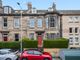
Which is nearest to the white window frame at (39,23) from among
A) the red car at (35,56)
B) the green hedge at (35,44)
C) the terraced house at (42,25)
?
the terraced house at (42,25)

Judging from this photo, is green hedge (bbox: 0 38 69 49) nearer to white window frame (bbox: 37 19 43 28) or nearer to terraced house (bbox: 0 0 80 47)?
terraced house (bbox: 0 0 80 47)

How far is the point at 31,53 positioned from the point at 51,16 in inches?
1139

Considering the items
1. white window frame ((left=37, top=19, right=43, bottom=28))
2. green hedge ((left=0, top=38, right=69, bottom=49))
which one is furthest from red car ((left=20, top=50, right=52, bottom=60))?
white window frame ((left=37, top=19, right=43, bottom=28))

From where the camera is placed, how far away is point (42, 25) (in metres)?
60.3

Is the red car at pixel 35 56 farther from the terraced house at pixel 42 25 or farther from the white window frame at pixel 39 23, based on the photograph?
the white window frame at pixel 39 23

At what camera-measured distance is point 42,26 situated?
60281mm

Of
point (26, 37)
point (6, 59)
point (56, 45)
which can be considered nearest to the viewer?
point (6, 59)

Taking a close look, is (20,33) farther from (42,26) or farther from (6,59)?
(6,59)

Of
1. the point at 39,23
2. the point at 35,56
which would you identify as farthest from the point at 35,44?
the point at 35,56

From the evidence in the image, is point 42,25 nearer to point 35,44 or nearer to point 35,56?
point 35,44

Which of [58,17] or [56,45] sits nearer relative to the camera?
[56,45]

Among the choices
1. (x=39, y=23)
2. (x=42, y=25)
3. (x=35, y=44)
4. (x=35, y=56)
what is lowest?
(x=35, y=56)

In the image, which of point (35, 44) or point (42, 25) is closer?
point (35, 44)

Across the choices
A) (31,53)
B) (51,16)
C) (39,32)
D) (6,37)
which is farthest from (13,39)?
(31,53)
